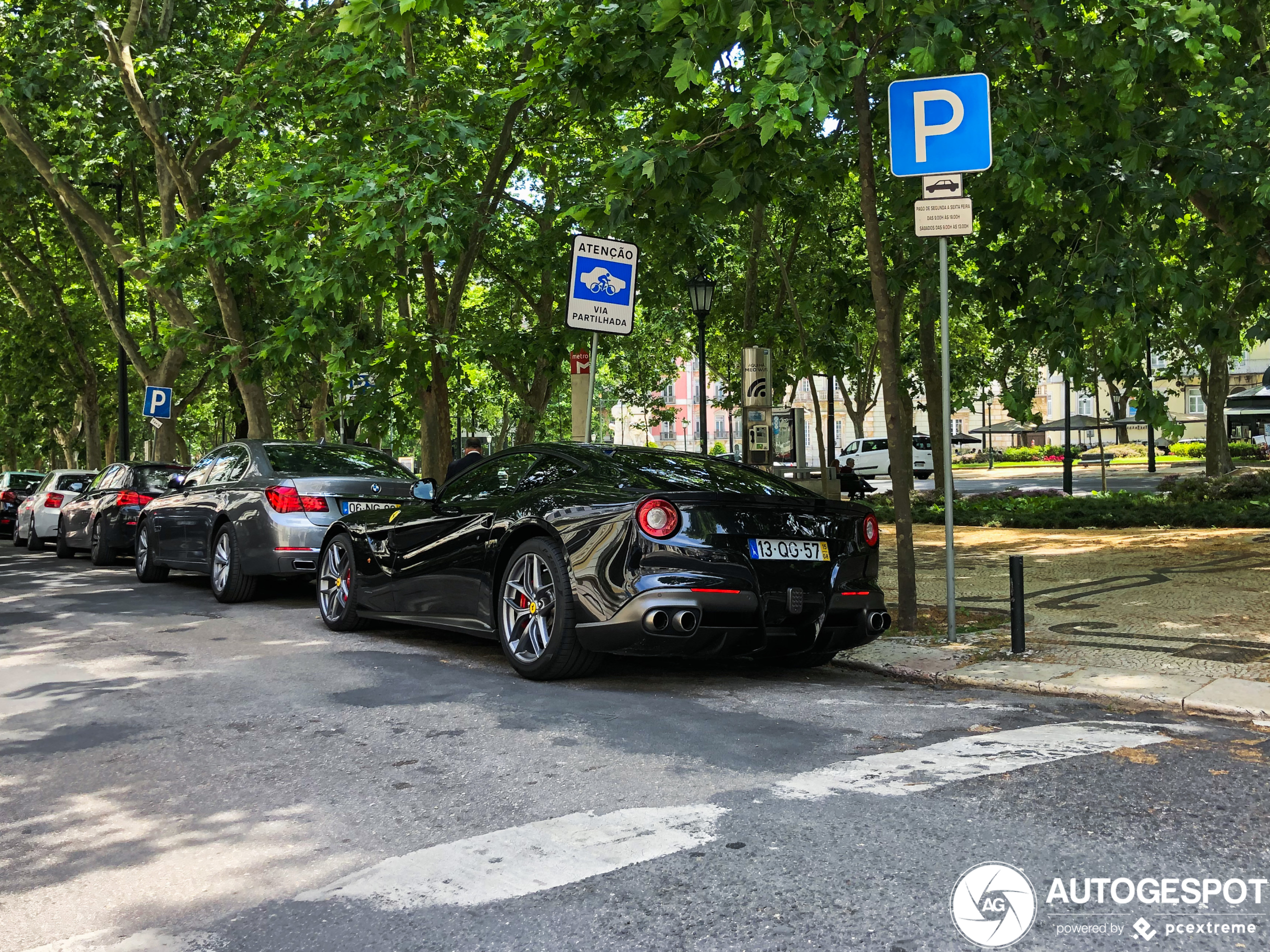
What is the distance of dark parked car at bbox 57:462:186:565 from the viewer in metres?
17.0

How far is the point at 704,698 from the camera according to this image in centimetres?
656

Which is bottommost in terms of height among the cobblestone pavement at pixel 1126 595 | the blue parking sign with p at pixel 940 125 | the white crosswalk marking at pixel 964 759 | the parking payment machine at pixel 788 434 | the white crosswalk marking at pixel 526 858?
the cobblestone pavement at pixel 1126 595

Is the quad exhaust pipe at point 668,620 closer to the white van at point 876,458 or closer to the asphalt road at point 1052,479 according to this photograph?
the asphalt road at point 1052,479

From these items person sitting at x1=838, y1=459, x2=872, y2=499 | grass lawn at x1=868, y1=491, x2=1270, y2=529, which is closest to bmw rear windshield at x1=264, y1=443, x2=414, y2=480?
grass lawn at x1=868, y1=491, x2=1270, y2=529

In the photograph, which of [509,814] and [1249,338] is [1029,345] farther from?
[509,814]

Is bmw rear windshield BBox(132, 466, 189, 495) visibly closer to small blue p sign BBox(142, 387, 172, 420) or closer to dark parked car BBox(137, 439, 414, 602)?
dark parked car BBox(137, 439, 414, 602)

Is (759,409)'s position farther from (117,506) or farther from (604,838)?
(604,838)

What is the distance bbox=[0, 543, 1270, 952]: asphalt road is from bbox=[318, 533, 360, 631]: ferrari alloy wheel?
1983 mm

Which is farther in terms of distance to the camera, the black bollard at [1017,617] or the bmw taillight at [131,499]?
the bmw taillight at [131,499]

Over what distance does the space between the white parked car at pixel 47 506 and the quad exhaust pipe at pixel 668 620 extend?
57.3ft

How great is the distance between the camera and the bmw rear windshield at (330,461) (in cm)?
1168

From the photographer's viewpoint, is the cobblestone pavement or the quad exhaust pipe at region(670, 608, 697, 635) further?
the cobblestone pavement

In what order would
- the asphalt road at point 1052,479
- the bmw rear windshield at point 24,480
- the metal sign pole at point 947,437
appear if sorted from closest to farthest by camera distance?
1. the metal sign pole at point 947,437
2. the bmw rear windshield at point 24,480
3. the asphalt road at point 1052,479

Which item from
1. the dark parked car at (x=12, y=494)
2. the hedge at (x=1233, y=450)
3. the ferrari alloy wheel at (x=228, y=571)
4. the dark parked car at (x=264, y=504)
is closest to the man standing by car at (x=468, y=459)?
the dark parked car at (x=264, y=504)
